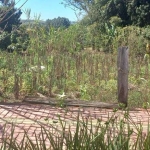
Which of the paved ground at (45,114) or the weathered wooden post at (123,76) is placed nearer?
the paved ground at (45,114)

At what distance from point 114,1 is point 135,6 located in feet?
3.46

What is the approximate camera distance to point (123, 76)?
5.27m

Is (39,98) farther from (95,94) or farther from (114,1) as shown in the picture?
(114,1)

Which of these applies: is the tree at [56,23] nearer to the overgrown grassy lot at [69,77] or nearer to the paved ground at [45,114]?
the overgrown grassy lot at [69,77]

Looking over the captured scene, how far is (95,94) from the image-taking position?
5.92 m

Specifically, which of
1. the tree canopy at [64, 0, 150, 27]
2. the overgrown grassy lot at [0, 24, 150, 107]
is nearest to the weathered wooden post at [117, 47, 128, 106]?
the overgrown grassy lot at [0, 24, 150, 107]

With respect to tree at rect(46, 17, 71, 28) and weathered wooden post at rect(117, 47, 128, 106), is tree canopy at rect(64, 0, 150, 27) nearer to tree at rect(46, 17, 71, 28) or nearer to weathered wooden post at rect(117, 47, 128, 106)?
tree at rect(46, 17, 71, 28)

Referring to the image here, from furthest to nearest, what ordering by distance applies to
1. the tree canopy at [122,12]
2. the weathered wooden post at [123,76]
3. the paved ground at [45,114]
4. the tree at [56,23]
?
the tree canopy at [122,12] → the tree at [56,23] → the weathered wooden post at [123,76] → the paved ground at [45,114]

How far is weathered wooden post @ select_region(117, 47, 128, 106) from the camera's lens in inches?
208

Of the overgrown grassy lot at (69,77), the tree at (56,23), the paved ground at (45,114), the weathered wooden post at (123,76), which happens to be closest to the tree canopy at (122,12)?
the tree at (56,23)

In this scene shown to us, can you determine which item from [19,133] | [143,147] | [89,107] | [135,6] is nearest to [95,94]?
[89,107]

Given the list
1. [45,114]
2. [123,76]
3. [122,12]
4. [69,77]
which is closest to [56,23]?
[122,12]

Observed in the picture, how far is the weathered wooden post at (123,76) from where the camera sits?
5273 mm

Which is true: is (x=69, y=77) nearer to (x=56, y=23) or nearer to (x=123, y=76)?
(x=123, y=76)
